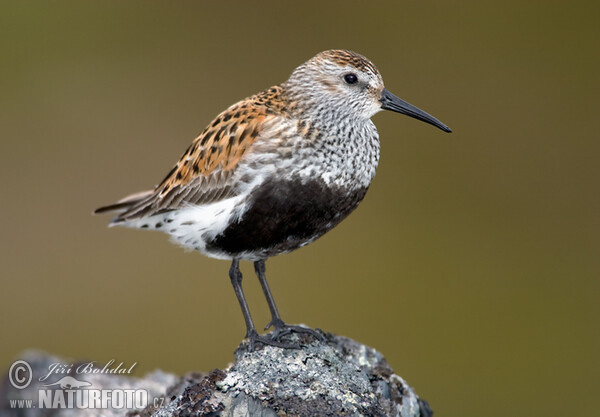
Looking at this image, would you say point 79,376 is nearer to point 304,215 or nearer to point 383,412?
point 304,215

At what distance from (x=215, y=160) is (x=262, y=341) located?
119 cm

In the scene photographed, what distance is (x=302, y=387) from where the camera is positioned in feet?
11.5

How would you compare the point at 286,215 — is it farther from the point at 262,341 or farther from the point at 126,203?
the point at 126,203

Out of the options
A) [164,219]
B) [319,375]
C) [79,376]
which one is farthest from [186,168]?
[319,375]

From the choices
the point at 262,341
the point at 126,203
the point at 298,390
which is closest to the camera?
the point at 298,390

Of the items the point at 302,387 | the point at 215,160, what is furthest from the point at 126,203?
the point at 302,387

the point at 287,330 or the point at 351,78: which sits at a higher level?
the point at 351,78

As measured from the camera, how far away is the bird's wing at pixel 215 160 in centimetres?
457

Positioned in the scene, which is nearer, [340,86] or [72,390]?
[340,86]

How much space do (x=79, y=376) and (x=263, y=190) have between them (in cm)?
190

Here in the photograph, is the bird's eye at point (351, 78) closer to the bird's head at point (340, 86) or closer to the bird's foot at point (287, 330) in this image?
the bird's head at point (340, 86)

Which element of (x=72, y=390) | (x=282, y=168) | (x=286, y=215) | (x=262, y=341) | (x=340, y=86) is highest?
(x=340, y=86)
